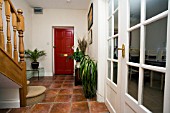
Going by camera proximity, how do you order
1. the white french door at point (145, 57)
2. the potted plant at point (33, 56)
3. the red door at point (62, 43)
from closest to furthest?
the white french door at point (145, 57) → the potted plant at point (33, 56) → the red door at point (62, 43)

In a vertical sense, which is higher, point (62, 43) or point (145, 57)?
point (62, 43)

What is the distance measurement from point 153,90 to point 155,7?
580mm

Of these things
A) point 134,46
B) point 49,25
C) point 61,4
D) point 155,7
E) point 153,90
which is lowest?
point 153,90

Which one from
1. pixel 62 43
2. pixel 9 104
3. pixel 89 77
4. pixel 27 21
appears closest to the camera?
pixel 9 104

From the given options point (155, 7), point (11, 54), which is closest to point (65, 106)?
point (11, 54)

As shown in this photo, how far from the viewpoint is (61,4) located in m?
3.92

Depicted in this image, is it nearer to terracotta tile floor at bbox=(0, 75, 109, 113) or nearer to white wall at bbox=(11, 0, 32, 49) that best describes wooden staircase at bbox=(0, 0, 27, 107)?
terracotta tile floor at bbox=(0, 75, 109, 113)

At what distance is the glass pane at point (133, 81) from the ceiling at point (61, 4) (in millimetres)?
3306

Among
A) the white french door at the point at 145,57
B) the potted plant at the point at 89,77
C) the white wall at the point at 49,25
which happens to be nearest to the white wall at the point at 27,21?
the white wall at the point at 49,25

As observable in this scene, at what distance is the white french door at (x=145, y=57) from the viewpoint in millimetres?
667

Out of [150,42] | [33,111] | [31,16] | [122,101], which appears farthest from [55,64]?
[150,42]

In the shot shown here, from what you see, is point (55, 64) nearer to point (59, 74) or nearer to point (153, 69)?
point (59, 74)

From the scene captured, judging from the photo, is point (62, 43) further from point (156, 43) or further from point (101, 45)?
point (156, 43)

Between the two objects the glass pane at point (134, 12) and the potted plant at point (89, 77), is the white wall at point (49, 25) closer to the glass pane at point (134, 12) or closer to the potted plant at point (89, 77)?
the potted plant at point (89, 77)
